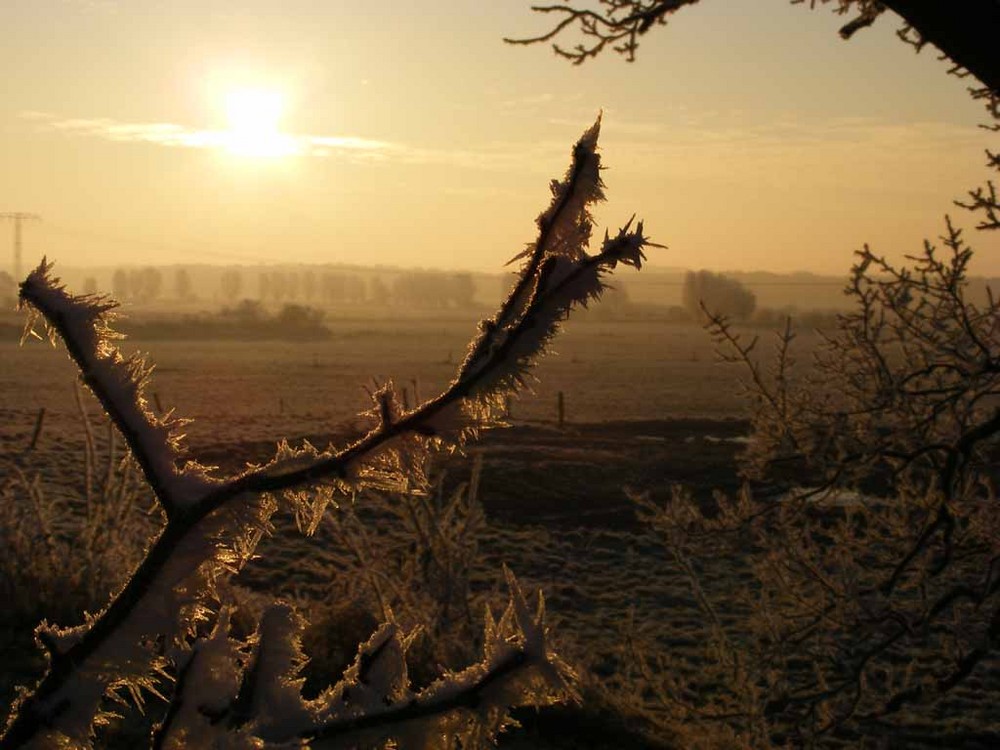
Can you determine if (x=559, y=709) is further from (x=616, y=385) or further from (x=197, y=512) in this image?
(x=616, y=385)

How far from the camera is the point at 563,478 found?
19.1 meters

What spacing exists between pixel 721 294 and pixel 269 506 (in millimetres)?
169708

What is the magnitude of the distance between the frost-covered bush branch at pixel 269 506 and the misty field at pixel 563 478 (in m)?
0.07

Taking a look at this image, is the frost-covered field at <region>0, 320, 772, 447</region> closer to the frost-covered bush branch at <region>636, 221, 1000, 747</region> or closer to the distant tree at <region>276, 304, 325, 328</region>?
the frost-covered bush branch at <region>636, 221, 1000, 747</region>

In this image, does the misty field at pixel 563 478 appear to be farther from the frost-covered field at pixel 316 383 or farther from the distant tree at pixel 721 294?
the distant tree at pixel 721 294

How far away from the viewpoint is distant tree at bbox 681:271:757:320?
157 m

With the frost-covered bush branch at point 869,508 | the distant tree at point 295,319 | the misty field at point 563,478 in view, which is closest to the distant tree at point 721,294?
the distant tree at point 295,319

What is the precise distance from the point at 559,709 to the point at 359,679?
572 cm

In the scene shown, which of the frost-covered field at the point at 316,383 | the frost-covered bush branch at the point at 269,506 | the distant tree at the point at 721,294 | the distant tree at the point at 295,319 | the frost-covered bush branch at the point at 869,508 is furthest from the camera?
the distant tree at the point at 721,294

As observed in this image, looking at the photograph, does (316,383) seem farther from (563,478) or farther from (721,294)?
(721,294)

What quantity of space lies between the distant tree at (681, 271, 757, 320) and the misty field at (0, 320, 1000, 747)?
344 feet

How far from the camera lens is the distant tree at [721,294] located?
6166 inches

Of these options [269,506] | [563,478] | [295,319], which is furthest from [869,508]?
[295,319]

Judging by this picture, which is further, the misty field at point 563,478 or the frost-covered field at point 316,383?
the frost-covered field at point 316,383
